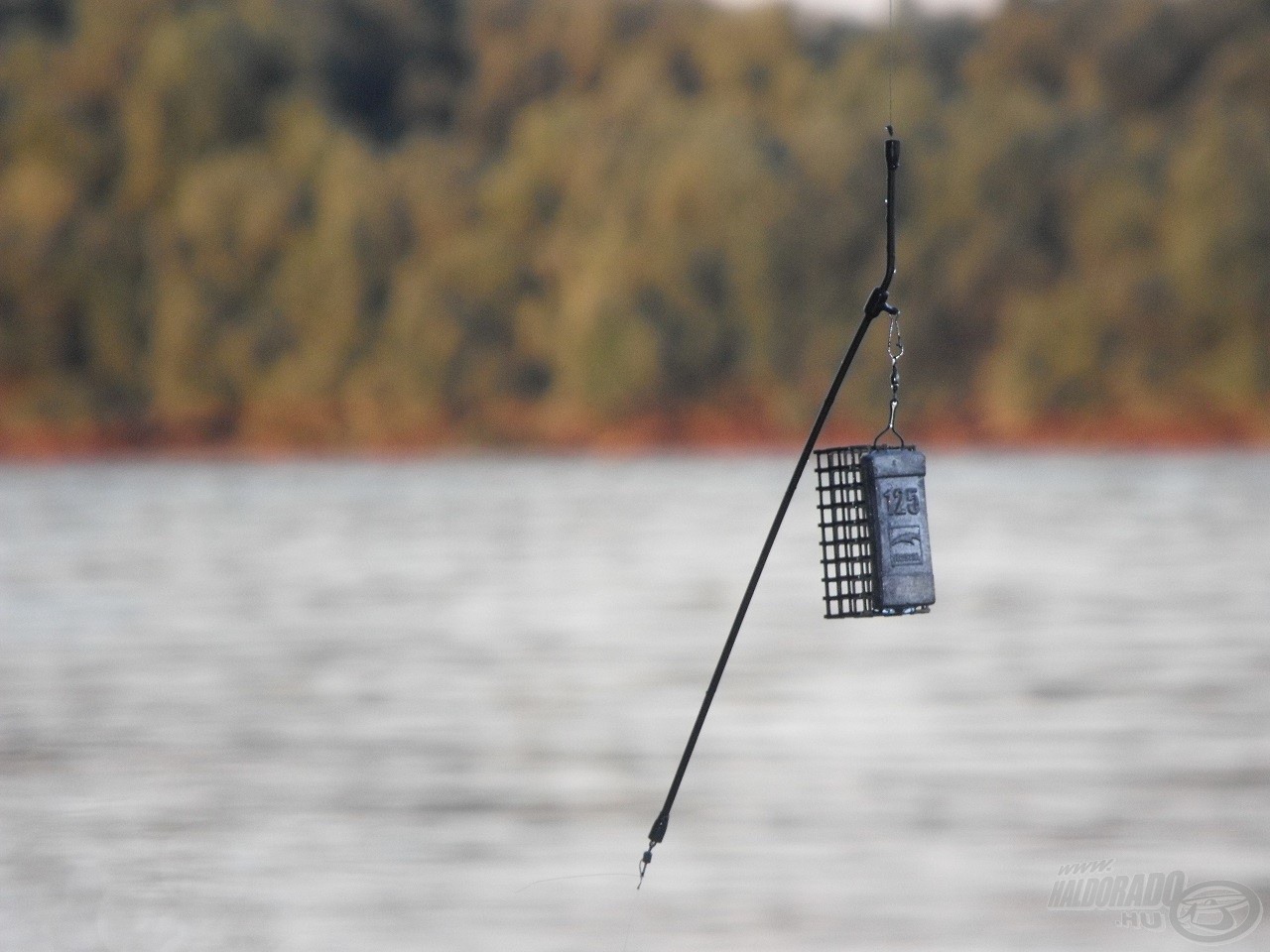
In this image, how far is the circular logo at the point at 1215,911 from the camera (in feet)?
26.8

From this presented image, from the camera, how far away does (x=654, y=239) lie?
67.2m

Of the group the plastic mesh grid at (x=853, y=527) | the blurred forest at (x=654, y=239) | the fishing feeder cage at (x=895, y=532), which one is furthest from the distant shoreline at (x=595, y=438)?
the fishing feeder cage at (x=895, y=532)

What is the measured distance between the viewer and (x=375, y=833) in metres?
10.1

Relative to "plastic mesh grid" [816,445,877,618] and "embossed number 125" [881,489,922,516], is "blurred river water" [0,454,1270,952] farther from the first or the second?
"embossed number 125" [881,489,922,516]

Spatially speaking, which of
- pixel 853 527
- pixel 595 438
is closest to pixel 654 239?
pixel 595 438

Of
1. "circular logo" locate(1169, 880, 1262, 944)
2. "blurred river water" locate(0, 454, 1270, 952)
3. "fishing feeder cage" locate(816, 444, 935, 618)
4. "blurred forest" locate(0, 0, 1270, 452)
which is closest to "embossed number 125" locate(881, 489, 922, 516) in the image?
"fishing feeder cage" locate(816, 444, 935, 618)

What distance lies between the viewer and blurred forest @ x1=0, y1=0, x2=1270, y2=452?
65625 mm

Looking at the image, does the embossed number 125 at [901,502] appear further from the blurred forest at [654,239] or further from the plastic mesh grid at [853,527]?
the blurred forest at [654,239]

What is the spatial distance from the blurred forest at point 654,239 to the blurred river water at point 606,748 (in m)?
37.0

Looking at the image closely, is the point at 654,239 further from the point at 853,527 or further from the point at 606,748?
the point at 853,527

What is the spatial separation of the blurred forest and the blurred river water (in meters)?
37.0

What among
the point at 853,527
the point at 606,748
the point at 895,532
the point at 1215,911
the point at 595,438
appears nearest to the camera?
the point at 895,532

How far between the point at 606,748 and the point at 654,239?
180ft

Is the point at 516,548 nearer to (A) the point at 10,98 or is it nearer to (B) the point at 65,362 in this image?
(B) the point at 65,362
